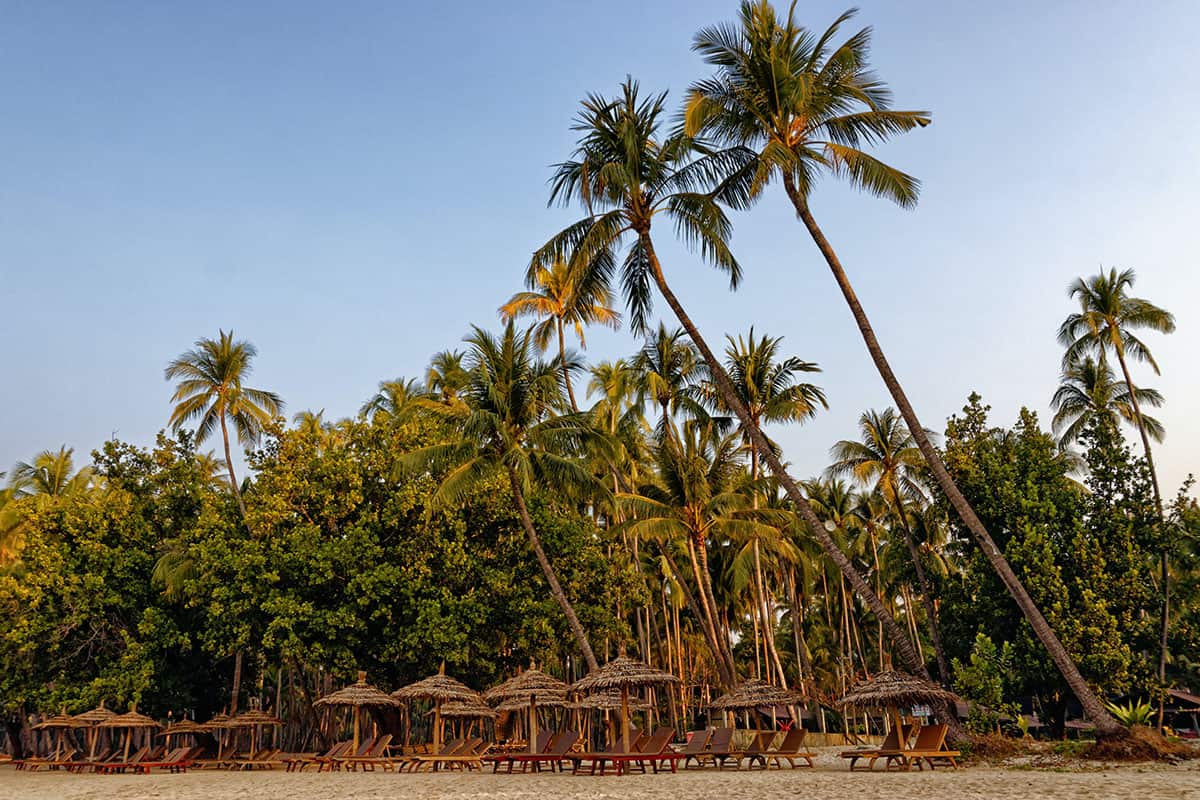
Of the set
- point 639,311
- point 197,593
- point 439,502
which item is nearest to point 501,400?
point 439,502

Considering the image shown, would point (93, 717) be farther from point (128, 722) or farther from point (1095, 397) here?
A: point (1095, 397)

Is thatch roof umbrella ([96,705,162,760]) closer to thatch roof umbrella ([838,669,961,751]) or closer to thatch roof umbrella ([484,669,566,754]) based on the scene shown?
thatch roof umbrella ([484,669,566,754])

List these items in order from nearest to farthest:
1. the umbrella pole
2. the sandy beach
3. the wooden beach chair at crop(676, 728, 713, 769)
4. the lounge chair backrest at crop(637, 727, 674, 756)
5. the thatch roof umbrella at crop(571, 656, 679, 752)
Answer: the sandy beach
the lounge chair backrest at crop(637, 727, 674, 756)
the umbrella pole
the wooden beach chair at crop(676, 728, 713, 769)
the thatch roof umbrella at crop(571, 656, 679, 752)

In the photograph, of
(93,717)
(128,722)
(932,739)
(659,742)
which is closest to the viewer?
(932,739)

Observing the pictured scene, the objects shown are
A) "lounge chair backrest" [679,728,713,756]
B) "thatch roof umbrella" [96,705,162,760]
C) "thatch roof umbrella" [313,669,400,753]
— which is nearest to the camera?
"lounge chair backrest" [679,728,713,756]

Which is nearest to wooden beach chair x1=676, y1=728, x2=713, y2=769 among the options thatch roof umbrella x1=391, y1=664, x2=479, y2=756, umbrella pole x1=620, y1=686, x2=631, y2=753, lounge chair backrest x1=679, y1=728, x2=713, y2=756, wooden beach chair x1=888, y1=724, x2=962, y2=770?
lounge chair backrest x1=679, y1=728, x2=713, y2=756

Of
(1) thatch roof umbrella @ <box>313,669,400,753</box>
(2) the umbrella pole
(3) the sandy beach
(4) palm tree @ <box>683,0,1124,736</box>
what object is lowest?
(3) the sandy beach

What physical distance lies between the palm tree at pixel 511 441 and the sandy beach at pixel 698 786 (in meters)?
6.65

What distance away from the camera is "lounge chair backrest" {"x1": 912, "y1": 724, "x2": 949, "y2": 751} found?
53.6ft

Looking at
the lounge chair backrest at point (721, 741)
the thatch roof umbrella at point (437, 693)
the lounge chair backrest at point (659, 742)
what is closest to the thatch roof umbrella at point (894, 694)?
the lounge chair backrest at point (721, 741)

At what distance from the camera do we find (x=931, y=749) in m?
16.2

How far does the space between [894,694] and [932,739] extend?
1.58 meters

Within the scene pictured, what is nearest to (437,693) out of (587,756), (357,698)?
(357,698)

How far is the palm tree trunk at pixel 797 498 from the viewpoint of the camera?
1816 cm
